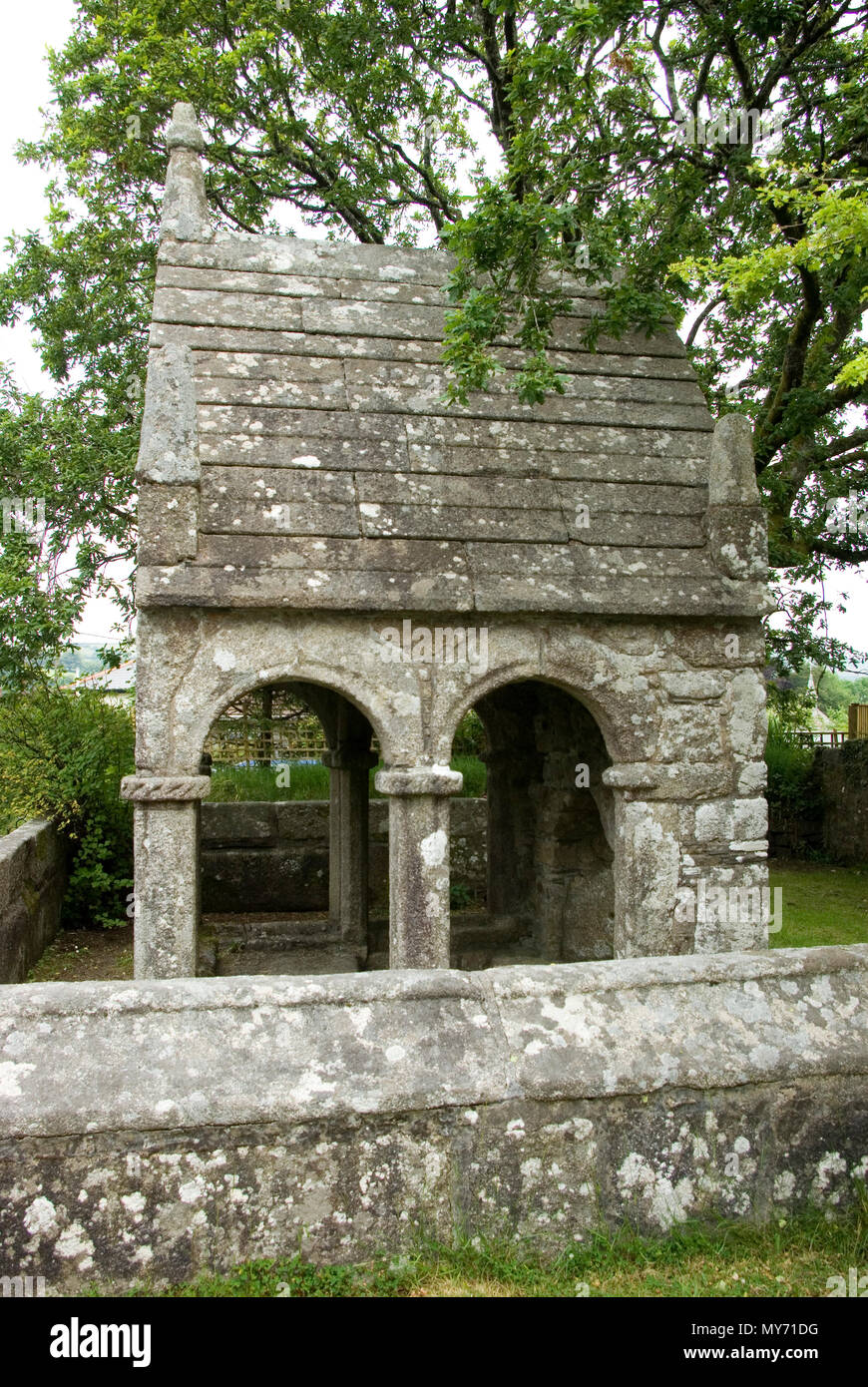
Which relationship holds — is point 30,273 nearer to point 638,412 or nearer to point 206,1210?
point 638,412

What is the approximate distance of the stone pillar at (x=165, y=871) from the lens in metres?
4.61

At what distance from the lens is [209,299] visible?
559 centimetres

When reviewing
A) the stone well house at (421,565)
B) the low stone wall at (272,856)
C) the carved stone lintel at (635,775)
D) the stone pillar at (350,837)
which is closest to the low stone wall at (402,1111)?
the stone well house at (421,565)

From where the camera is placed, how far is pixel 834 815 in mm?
12500

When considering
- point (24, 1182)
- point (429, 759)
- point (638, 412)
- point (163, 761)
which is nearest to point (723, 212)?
point (638, 412)

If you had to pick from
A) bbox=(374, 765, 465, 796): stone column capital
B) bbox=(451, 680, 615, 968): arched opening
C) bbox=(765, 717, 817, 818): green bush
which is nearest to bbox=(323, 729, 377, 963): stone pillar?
bbox=(451, 680, 615, 968): arched opening

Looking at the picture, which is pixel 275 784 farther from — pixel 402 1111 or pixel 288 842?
pixel 402 1111

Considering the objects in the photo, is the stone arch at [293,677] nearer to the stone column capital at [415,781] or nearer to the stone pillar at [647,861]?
the stone column capital at [415,781]

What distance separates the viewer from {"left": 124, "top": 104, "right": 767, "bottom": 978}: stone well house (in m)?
4.65

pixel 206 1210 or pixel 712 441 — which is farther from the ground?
pixel 712 441

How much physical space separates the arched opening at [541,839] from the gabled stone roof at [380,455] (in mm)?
1868

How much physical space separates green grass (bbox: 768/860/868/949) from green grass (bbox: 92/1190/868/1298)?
4.37 metres
